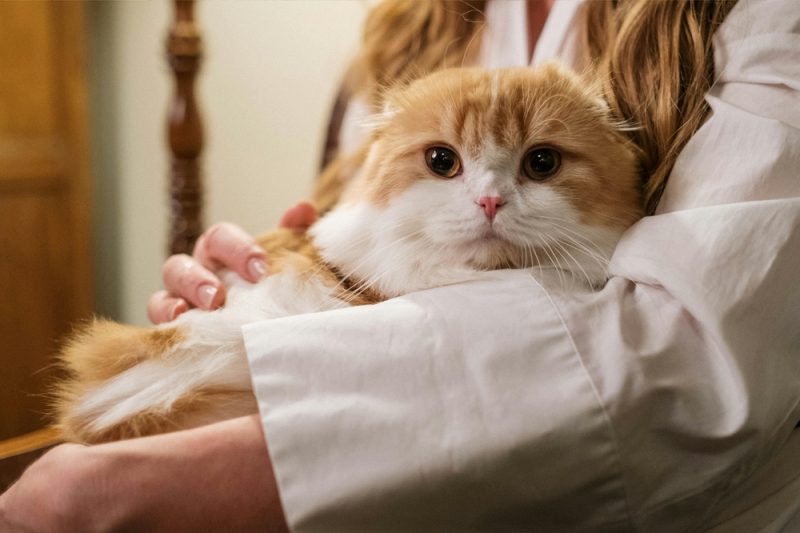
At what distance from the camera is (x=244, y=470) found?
2.05ft

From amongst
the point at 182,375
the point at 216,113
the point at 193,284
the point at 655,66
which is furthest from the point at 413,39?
the point at 216,113

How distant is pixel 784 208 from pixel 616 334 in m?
0.20

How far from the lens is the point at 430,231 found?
80cm

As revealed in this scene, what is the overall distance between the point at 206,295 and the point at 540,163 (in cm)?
46

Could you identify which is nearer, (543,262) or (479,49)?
(543,262)

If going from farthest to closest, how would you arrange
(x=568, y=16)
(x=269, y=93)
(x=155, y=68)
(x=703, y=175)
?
(x=155, y=68), (x=269, y=93), (x=568, y=16), (x=703, y=175)

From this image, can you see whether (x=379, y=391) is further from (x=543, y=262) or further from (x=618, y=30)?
(x=618, y=30)

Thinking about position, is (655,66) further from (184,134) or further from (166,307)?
(184,134)

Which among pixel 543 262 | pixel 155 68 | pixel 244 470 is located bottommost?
pixel 155 68

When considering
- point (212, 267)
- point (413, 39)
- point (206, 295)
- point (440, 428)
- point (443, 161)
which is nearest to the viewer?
point (440, 428)

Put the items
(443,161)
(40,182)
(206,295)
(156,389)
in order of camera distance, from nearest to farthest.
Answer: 1. (156,389)
2. (443,161)
3. (206,295)
4. (40,182)

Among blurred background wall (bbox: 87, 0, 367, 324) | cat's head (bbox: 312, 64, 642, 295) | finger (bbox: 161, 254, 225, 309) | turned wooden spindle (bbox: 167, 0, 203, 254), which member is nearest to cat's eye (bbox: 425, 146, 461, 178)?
cat's head (bbox: 312, 64, 642, 295)

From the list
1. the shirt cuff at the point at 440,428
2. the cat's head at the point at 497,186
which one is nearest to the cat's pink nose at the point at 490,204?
the cat's head at the point at 497,186

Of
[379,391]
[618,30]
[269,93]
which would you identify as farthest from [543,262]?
[269,93]
